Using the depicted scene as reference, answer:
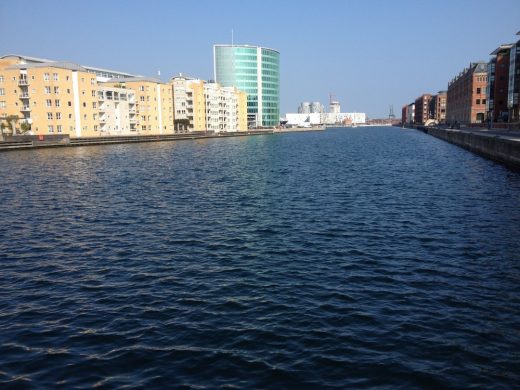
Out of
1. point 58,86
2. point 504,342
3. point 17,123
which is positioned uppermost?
point 58,86

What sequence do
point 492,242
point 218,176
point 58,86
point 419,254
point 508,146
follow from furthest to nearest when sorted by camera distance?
point 58,86, point 508,146, point 218,176, point 492,242, point 419,254

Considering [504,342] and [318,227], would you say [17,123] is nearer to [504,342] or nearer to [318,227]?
[318,227]

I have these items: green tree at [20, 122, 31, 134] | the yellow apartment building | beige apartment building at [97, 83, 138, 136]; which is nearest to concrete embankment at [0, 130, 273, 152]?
beige apartment building at [97, 83, 138, 136]

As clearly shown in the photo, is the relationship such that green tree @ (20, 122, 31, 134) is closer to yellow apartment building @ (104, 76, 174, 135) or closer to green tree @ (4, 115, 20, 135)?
green tree @ (4, 115, 20, 135)

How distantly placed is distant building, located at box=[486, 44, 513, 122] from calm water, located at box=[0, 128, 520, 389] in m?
136

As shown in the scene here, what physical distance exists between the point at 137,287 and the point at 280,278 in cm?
576

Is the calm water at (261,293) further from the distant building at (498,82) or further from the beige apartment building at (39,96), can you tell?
the distant building at (498,82)

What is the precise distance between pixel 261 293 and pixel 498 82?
541 ft

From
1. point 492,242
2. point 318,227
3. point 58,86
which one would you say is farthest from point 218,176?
point 58,86

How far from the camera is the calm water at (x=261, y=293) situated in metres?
12.2

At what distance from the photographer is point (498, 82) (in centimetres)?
15562

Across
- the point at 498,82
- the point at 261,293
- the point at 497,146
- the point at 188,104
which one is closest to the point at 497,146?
the point at 497,146

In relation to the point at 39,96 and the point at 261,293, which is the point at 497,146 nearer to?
the point at 261,293

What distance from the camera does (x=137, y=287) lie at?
1839cm
